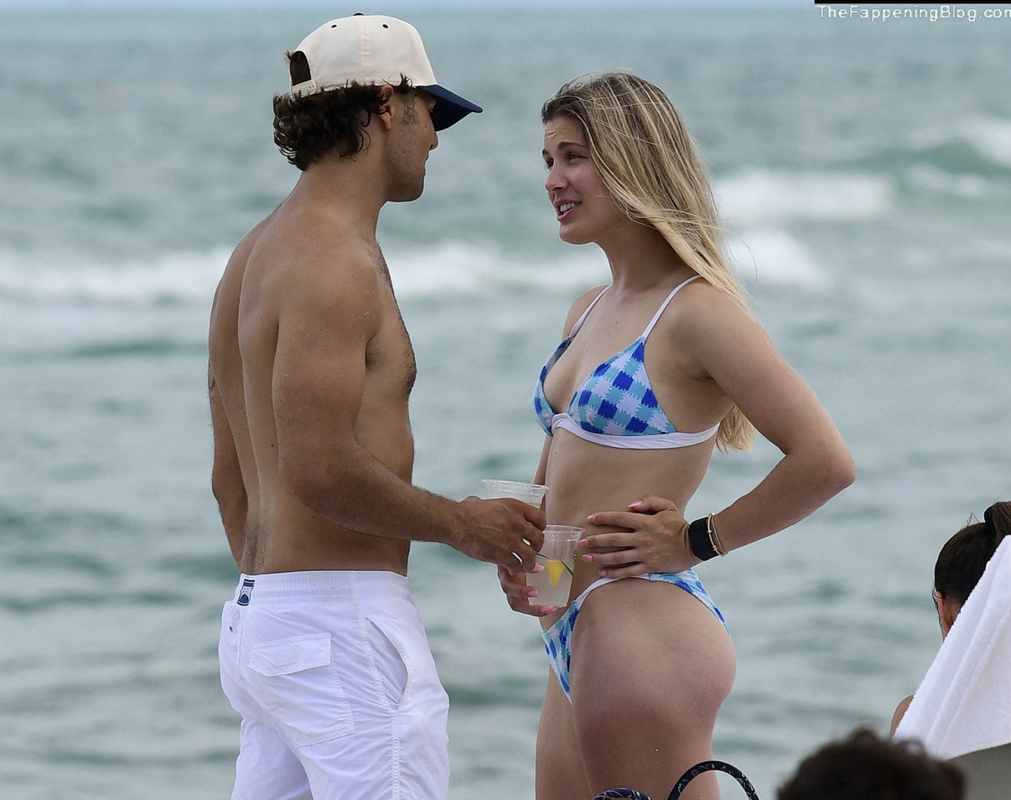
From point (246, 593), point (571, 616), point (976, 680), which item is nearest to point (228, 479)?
point (246, 593)

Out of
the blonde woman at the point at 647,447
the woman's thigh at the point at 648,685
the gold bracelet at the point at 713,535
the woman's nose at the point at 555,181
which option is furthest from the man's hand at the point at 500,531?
the woman's nose at the point at 555,181

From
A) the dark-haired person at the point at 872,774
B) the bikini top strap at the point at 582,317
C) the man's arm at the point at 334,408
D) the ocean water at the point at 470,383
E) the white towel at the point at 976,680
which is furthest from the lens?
the ocean water at the point at 470,383

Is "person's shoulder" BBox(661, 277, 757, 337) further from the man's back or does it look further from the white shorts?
the white shorts

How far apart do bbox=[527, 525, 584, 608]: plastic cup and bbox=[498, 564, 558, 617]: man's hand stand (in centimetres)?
1

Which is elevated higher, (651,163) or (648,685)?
(651,163)

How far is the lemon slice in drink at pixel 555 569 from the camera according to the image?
2605 millimetres

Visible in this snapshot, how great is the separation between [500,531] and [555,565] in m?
0.17

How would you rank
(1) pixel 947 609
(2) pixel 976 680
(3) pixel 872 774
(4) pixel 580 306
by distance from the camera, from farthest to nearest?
(4) pixel 580 306 < (1) pixel 947 609 < (2) pixel 976 680 < (3) pixel 872 774

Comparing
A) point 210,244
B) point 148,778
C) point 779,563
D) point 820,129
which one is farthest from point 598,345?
point 820,129

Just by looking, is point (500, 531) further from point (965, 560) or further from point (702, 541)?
point (965, 560)

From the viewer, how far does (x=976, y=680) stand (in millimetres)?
1945

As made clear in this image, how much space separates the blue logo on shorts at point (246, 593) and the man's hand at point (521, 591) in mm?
474

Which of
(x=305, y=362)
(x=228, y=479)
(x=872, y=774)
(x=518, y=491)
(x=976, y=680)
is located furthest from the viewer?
(x=228, y=479)

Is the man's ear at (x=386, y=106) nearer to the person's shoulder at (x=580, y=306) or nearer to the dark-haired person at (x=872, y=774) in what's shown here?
the person's shoulder at (x=580, y=306)
